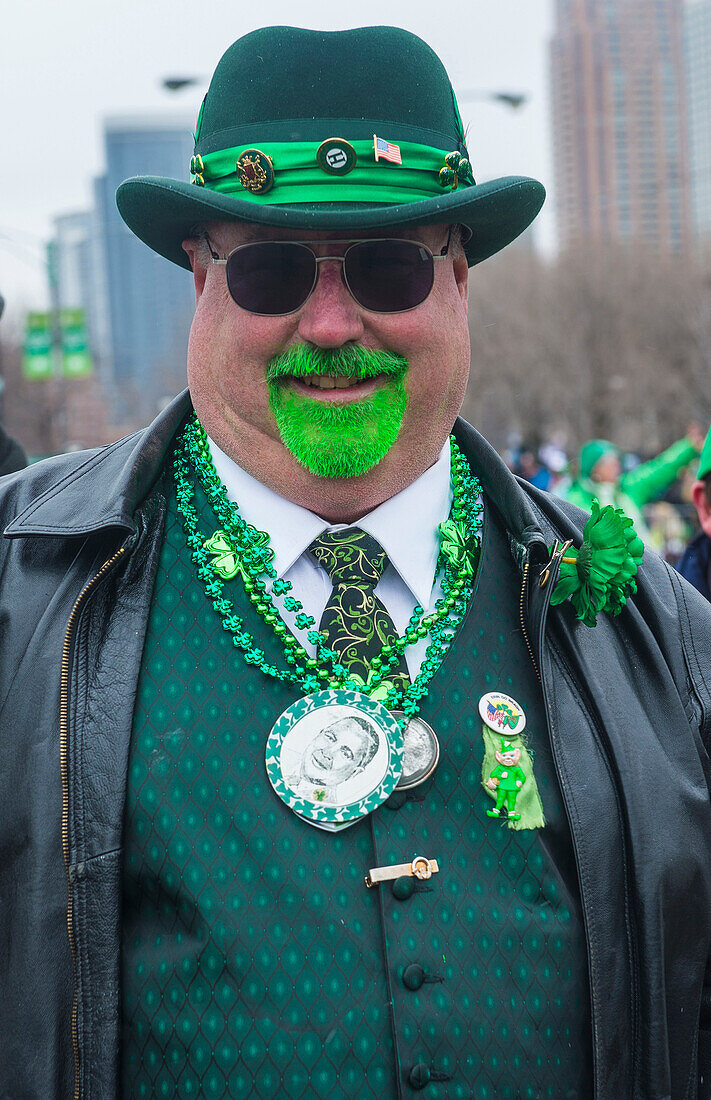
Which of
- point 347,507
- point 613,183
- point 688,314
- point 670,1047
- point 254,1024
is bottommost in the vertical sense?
point 670,1047

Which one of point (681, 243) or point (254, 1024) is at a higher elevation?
point (681, 243)

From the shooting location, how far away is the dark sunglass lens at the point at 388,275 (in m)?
2.03

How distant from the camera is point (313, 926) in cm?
187

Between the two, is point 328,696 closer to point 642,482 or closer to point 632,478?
point 642,482

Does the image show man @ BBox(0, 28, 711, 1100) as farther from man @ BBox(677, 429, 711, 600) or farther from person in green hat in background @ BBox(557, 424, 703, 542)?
person in green hat in background @ BBox(557, 424, 703, 542)

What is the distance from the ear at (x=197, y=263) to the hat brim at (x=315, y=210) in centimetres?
2

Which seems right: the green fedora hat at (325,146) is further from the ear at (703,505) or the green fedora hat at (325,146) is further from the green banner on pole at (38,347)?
the green banner on pole at (38,347)

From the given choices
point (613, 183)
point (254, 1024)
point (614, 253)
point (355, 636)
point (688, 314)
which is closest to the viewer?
point (254, 1024)

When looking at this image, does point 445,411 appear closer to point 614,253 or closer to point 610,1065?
point 610,1065

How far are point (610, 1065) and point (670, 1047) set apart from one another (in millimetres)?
141

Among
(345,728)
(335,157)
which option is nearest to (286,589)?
(345,728)

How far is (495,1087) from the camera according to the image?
6.24ft

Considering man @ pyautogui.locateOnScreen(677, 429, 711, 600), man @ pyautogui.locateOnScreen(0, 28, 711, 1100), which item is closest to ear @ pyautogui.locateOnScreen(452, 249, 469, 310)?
man @ pyautogui.locateOnScreen(0, 28, 711, 1100)

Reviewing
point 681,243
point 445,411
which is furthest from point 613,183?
point 445,411
